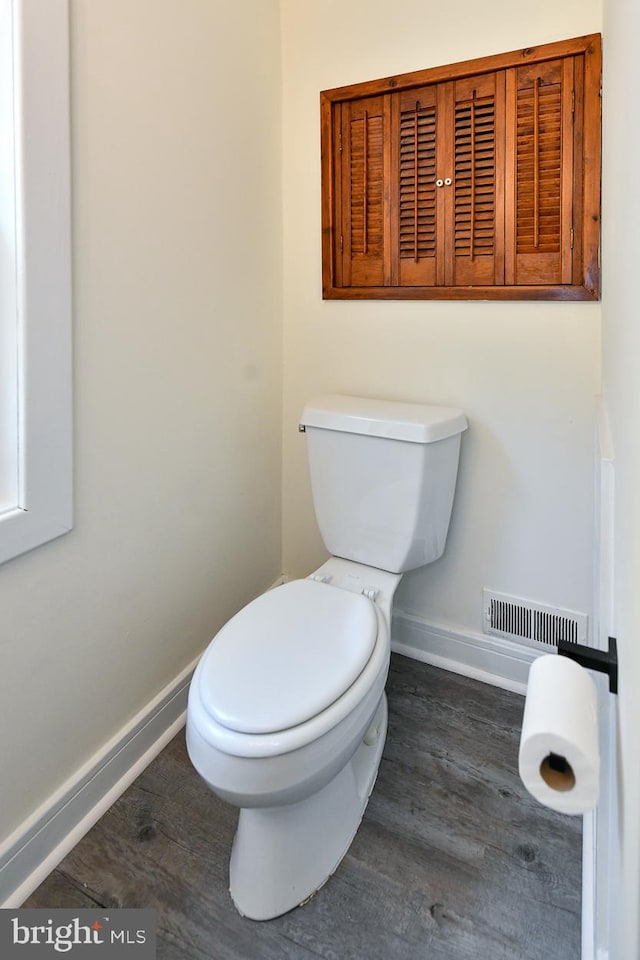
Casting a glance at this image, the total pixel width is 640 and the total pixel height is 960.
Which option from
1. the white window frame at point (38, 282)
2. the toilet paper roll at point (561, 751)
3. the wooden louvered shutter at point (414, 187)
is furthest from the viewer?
the wooden louvered shutter at point (414, 187)

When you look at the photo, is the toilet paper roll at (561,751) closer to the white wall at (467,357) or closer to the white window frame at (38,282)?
the white window frame at (38,282)

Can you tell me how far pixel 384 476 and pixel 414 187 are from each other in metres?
0.85

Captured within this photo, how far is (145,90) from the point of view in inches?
50.9

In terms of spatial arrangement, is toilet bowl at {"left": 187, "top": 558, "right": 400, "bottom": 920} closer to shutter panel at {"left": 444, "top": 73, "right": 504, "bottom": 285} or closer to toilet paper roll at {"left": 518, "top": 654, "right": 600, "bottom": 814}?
toilet paper roll at {"left": 518, "top": 654, "right": 600, "bottom": 814}

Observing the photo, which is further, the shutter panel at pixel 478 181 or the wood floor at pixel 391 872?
Answer: the shutter panel at pixel 478 181

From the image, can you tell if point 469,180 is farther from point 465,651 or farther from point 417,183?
point 465,651

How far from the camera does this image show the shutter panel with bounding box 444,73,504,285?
1.53m

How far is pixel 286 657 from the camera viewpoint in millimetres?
1186

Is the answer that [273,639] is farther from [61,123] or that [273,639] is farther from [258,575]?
[61,123]

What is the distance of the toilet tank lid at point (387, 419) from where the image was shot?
1.50 meters

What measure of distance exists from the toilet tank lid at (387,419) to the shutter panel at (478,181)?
1.29ft

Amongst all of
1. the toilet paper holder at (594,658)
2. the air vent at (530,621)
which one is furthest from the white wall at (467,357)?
the toilet paper holder at (594,658)

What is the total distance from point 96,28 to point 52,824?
5.42ft

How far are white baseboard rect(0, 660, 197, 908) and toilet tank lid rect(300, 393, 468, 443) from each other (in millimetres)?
816
